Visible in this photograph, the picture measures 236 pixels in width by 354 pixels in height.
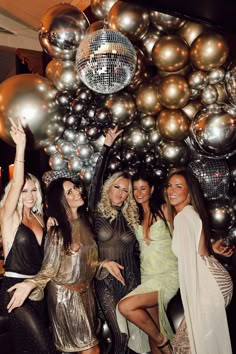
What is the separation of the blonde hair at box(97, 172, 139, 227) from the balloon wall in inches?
3.9

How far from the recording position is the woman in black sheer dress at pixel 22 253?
2.09m

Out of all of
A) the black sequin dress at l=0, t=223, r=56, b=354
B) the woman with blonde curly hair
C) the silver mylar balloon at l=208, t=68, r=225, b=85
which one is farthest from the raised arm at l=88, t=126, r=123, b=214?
the silver mylar balloon at l=208, t=68, r=225, b=85

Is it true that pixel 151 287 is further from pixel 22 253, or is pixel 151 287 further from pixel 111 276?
pixel 22 253

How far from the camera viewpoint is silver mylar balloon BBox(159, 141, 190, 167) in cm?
261

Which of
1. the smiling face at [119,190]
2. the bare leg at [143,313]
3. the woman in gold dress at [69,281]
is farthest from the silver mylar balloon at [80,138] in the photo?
the bare leg at [143,313]

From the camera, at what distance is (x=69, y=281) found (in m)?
2.36

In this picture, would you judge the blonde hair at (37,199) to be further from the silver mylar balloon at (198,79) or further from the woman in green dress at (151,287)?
the silver mylar balloon at (198,79)

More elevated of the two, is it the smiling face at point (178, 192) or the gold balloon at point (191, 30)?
the gold balloon at point (191, 30)

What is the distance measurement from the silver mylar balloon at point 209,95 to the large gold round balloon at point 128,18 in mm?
586

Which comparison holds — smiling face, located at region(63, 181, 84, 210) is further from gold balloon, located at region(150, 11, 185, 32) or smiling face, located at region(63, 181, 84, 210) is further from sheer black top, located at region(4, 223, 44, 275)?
gold balloon, located at region(150, 11, 185, 32)

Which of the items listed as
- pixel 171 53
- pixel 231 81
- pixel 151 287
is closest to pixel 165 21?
pixel 171 53

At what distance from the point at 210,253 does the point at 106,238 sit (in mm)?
718

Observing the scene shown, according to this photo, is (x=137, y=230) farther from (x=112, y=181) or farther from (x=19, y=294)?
(x=19, y=294)

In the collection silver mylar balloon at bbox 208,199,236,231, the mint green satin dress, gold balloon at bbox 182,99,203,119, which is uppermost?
gold balloon at bbox 182,99,203,119
